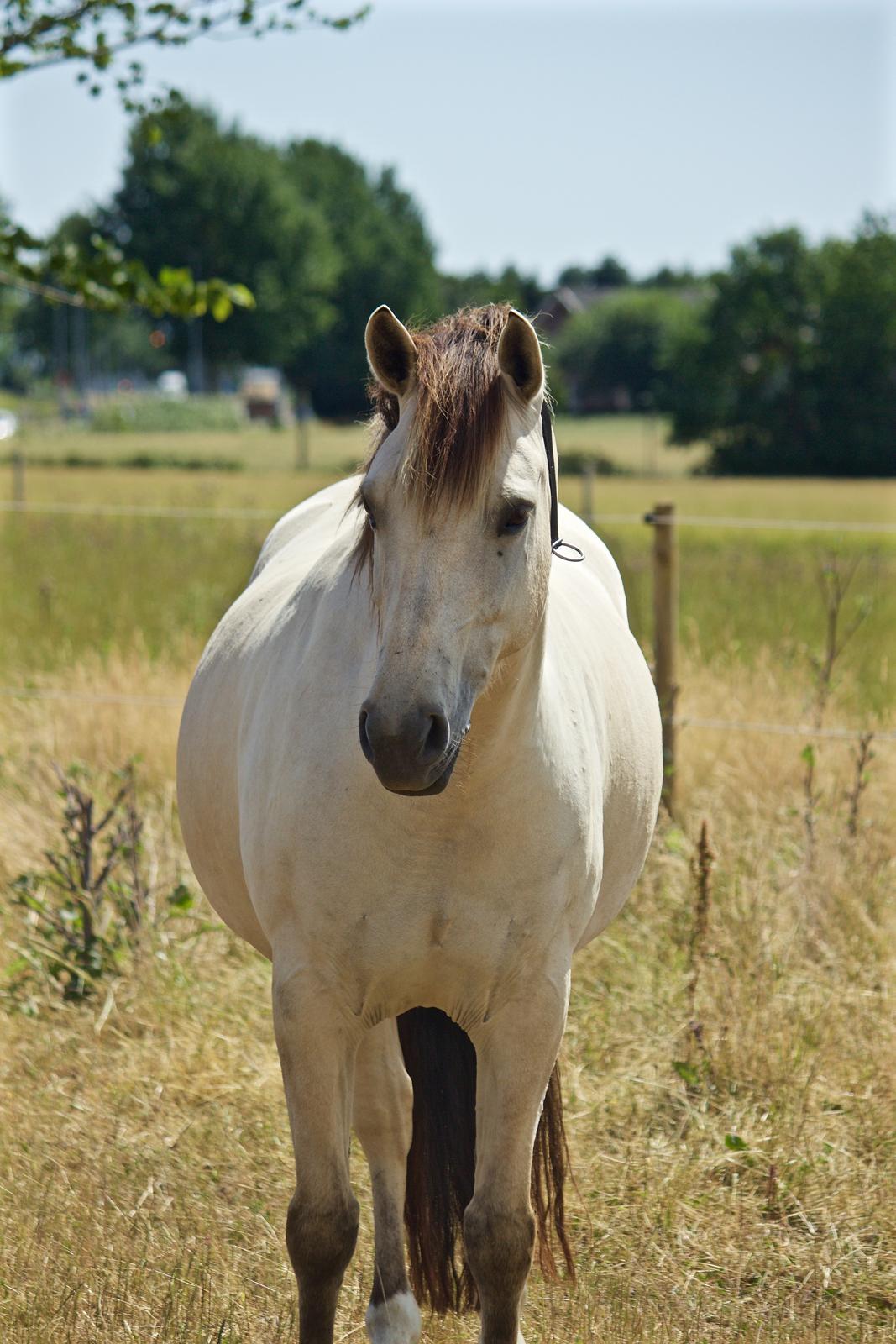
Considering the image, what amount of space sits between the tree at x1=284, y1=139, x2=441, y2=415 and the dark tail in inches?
2603

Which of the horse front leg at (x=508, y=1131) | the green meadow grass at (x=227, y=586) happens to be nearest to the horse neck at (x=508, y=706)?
the horse front leg at (x=508, y=1131)

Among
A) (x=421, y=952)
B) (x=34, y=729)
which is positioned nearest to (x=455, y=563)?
(x=421, y=952)

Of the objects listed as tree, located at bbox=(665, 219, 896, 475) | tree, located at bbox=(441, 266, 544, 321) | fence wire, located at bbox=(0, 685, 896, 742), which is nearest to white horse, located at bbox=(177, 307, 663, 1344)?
fence wire, located at bbox=(0, 685, 896, 742)

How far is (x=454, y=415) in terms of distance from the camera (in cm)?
197

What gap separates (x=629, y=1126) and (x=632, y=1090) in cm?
13

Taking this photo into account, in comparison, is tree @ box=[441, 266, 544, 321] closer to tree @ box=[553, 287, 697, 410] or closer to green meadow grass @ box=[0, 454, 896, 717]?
tree @ box=[553, 287, 697, 410]

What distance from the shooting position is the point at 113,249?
183 inches

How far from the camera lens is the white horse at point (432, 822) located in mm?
1954

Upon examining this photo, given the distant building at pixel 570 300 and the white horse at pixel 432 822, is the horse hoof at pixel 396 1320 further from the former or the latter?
the distant building at pixel 570 300

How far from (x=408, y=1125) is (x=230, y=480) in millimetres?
23563

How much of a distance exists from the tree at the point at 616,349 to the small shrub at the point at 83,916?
6223 centimetres

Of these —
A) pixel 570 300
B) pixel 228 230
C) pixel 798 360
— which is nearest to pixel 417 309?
pixel 798 360

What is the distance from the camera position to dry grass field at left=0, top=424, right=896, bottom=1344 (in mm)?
2785

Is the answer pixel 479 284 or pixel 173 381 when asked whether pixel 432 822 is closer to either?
pixel 479 284
